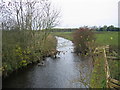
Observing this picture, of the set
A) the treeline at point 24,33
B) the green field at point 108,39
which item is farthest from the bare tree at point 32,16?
the green field at point 108,39

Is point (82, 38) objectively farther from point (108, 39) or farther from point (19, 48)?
point (19, 48)

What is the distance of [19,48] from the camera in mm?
9734

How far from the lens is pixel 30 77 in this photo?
919 cm

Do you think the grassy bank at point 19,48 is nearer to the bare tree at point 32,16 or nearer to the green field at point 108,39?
the bare tree at point 32,16

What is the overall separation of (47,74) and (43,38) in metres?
6.30

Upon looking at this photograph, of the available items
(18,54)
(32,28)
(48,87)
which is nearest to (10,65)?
(18,54)

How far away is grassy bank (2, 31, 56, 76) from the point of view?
8.61 m

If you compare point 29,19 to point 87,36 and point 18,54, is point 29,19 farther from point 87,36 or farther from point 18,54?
point 87,36

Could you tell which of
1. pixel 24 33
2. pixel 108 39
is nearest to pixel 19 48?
pixel 24 33

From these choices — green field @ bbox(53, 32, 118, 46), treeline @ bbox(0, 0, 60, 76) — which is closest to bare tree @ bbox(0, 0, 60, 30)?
treeline @ bbox(0, 0, 60, 76)

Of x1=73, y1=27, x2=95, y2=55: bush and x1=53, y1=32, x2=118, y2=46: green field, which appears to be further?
x1=73, y1=27, x2=95, y2=55: bush

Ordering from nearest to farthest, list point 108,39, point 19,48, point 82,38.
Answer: point 19,48 → point 108,39 → point 82,38

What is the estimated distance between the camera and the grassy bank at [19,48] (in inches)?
339

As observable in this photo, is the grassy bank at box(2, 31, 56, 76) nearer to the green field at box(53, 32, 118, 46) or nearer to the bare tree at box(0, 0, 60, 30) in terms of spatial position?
the bare tree at box(0, 0, 60, 30)
